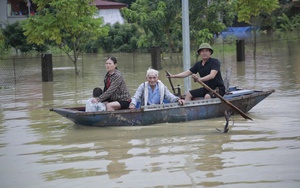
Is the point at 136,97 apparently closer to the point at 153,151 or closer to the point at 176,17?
the point at 153,151

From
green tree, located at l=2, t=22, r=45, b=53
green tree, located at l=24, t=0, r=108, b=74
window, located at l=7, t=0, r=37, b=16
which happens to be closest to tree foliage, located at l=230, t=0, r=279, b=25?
green tree, located at l=24, t=0, r=108, b=74

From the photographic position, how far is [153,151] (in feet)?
36.1

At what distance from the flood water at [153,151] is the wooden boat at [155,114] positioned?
15 cm

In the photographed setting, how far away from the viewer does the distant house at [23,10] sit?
51.2m

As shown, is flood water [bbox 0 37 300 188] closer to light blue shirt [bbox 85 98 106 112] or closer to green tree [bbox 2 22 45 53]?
light blue shirt [bbox 85 98 106 112]

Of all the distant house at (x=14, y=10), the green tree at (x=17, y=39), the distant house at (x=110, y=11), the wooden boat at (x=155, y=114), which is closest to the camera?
the wooden boat at (x=155, y=114)

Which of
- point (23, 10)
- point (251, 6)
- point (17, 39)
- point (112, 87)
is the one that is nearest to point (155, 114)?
point (112, 87)

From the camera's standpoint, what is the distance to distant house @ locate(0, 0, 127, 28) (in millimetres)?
51250

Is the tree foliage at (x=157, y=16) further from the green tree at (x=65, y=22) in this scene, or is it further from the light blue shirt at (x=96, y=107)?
the light blue shirt at (x=96, y=107)

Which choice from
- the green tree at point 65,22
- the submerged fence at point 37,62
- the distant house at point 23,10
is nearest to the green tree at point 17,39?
the submerged fence at point 37,62

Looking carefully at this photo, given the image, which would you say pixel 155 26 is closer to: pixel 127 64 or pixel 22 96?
pixel 127 64

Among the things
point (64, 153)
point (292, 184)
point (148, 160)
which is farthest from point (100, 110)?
point (292, 184)

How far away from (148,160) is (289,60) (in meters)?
21.7

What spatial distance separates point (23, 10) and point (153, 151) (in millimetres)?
45574
